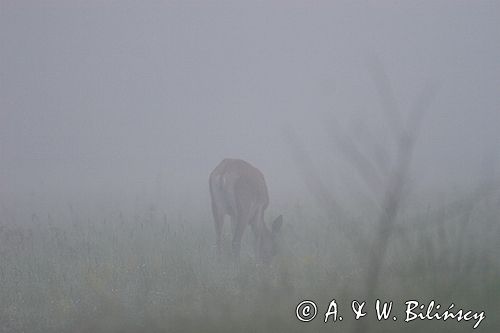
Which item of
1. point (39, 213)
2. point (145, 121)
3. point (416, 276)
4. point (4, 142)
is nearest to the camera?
point (416, 276)

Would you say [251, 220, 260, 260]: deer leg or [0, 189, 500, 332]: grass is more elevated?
[0, 189, 500, 332]: grass

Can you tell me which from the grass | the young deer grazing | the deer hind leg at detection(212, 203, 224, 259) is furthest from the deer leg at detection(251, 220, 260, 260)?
the deer hind leg at detection(212, 203, 224, 259)

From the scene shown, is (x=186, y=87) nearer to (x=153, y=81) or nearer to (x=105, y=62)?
(x=153, y=81)

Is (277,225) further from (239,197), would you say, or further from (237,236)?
(239,197)

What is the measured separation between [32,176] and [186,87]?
441 centimetres

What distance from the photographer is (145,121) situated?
13250 mm

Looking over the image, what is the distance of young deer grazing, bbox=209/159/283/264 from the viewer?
8.88 metres

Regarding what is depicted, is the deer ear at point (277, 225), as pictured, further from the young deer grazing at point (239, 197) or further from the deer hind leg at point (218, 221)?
the deer hind leg at point (218, 221)

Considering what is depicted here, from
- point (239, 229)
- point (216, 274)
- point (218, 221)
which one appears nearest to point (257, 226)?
point (239, 229)

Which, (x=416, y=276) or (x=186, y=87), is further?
(x=186, y=87)

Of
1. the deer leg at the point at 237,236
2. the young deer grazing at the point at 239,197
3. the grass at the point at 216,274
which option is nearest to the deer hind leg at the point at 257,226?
the young deer grazing at the point at 239,197

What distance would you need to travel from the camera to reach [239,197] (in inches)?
359

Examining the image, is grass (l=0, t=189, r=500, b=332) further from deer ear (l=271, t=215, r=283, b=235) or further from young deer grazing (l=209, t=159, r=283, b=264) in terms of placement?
young deer grazing (l=209, t=159, r=283, b=264)

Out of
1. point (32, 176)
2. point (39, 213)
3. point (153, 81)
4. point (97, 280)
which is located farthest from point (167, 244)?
point (153, 81)
